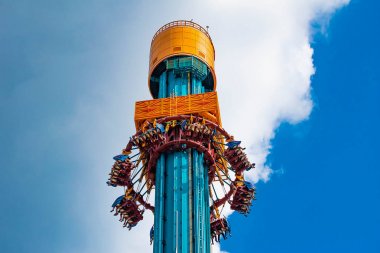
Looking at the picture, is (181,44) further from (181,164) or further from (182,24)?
(181,164)

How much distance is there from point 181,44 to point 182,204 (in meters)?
25.1

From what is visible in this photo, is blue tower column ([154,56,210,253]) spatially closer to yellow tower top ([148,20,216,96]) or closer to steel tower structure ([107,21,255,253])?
steel tower structure ([107,21,255,253])

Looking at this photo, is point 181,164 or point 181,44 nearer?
point 181,164

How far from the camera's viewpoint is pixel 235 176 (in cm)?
7494

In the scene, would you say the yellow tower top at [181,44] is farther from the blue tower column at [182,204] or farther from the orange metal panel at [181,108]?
the blue tower column at [182,204]

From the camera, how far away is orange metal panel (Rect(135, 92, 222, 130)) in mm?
75625

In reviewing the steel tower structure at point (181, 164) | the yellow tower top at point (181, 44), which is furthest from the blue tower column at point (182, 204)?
the yellow tower top at point (181, 44)

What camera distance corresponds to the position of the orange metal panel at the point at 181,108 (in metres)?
75.6

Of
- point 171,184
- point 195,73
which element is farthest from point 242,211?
point 195,73

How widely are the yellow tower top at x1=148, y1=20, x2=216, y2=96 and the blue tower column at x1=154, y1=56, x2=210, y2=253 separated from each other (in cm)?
1607

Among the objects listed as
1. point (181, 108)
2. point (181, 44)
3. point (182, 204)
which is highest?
point (181, 44)

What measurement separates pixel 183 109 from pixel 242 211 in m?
13.4

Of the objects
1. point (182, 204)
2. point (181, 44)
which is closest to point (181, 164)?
point (182, 204)

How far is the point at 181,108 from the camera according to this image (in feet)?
250
